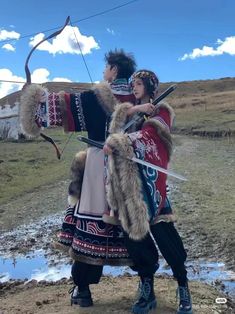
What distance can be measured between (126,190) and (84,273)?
0.98 meters

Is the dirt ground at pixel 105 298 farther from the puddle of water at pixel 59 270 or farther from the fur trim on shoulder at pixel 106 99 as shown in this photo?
the fur trim on shoulder at pixel 106 99

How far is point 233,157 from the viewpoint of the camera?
17.6 m

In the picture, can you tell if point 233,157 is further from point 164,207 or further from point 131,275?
point 164,207

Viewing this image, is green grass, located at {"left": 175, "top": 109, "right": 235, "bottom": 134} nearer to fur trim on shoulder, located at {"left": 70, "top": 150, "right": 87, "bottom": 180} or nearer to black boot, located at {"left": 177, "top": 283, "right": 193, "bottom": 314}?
fur trim on shoulder, located at {"left": 70, "top": 150, "right": 87, "bottom": 180}

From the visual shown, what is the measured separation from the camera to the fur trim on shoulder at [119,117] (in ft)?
15.8

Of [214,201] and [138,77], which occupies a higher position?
[138,77]

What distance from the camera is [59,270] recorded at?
23.7 ft

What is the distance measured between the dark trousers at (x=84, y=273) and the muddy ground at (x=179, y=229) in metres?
0.23

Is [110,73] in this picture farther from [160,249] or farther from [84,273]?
[84,273]

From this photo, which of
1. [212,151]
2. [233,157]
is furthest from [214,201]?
[212,151]

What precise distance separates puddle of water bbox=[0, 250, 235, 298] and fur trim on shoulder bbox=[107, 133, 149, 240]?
175cm

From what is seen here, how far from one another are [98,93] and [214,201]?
18.9 ft

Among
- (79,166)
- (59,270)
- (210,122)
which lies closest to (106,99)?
(79,166)

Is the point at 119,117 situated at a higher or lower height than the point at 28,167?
higher
